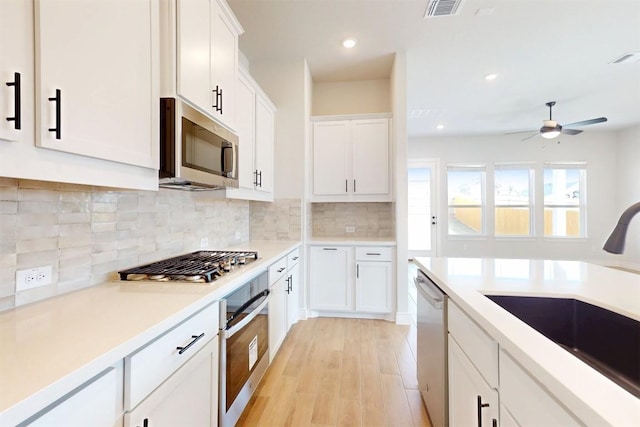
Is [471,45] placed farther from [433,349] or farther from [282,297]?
[282,297]

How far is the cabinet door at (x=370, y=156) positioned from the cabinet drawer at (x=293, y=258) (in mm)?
1045

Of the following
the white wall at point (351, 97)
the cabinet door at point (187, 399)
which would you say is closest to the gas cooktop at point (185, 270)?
the cabinet door at point (187, 399)

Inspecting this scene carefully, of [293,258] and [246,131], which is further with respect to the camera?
[293,258]

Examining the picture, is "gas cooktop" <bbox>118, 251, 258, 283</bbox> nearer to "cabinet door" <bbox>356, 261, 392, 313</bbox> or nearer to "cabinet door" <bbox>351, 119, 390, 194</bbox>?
"cabinet door" <bbox>356, 261, 392, 313</bbox>

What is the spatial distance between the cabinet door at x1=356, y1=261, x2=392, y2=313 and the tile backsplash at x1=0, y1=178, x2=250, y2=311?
1929 millimetres

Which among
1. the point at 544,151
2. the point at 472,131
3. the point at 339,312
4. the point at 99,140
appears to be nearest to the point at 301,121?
the point at 339,312

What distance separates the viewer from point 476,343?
1032 millimetres

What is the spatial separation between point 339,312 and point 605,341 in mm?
2531

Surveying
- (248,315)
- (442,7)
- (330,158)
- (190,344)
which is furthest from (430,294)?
(442,7)

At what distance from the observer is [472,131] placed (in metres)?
6.43

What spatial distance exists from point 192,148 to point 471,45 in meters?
3.20

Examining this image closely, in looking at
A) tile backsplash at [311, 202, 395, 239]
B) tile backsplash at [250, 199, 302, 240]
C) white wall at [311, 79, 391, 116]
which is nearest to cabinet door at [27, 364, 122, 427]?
tile backsplash at [250, 199, 302, 240]

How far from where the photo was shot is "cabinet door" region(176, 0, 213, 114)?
4.45 feet

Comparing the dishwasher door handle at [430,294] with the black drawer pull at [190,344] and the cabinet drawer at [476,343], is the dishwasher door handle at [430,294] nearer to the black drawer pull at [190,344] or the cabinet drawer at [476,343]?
the cabinet drawer at [476,343]
